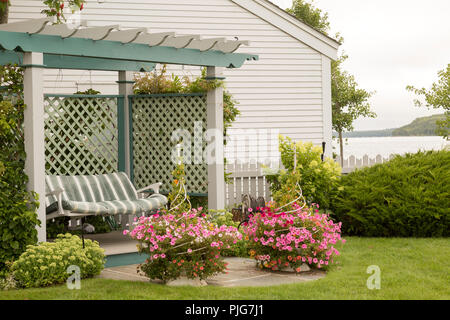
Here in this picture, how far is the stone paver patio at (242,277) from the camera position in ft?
18.7

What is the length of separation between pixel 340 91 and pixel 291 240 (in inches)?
534

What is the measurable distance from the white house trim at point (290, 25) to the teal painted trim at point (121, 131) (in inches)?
194

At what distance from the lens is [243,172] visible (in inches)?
445

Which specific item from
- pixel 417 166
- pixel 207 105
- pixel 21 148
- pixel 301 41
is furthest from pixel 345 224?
pixel 301 41

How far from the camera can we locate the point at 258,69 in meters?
12.9

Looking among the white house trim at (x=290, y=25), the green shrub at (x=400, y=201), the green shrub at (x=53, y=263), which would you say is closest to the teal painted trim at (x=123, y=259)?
the green shrub at (x=53, y=263)

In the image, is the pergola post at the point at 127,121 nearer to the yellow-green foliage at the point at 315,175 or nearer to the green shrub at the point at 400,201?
the yellow-green foliage at the point at 315,175

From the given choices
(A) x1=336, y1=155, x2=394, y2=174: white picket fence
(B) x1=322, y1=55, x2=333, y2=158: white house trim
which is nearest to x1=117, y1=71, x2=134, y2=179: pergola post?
(A) x1=336, y1=155, x2=394, y2=174: white picket fence

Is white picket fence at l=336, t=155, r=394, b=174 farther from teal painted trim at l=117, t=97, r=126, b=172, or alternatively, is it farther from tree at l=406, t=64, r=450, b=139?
tree at l=406, t=64, r=450, b=139

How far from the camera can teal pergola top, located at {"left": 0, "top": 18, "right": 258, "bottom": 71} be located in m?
5.88

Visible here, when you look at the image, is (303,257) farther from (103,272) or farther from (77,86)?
(77,86)

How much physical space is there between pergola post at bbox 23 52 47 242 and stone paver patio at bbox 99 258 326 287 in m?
0.86

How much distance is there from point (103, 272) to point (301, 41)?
8.00m

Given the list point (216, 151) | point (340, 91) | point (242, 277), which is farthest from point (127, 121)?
point (340, 91)
